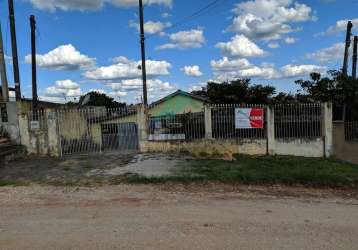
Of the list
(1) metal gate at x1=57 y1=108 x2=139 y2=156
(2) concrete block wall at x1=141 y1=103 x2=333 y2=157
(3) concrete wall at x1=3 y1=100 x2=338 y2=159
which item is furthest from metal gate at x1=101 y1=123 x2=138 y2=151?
(2) concrete block wall at x1=141 y1=103 x2=333 y2=157

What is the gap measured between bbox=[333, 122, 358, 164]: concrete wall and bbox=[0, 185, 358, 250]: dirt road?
8.99m

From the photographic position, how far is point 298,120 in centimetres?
1561

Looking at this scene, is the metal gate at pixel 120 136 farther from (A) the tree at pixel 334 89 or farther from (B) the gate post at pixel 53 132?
(A) the tree at pixel 334 89

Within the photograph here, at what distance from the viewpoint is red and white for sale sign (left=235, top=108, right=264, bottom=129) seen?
51.3 ft

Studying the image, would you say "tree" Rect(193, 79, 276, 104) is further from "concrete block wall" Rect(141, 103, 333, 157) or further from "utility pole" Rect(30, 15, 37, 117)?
"utility pole" Rect(30, 15, 37, 117)

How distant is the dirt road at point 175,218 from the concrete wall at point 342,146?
899 centimetres

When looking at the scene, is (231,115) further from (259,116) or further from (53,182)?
(53,182)

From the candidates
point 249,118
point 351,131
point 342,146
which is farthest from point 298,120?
point 351,131

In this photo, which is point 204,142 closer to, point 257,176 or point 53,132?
point 257,176

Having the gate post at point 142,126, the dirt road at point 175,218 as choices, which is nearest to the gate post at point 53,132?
the gate post at point 142,126

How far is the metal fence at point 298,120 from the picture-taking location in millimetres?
15625

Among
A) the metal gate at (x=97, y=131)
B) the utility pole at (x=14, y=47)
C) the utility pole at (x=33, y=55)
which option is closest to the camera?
the metal gate at (x=97, y=131)

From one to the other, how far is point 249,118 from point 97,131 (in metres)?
6.96

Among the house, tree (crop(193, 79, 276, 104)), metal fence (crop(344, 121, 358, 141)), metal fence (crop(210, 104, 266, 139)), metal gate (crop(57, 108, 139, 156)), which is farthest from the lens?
tree (crop(193, 79, 276, 104))
